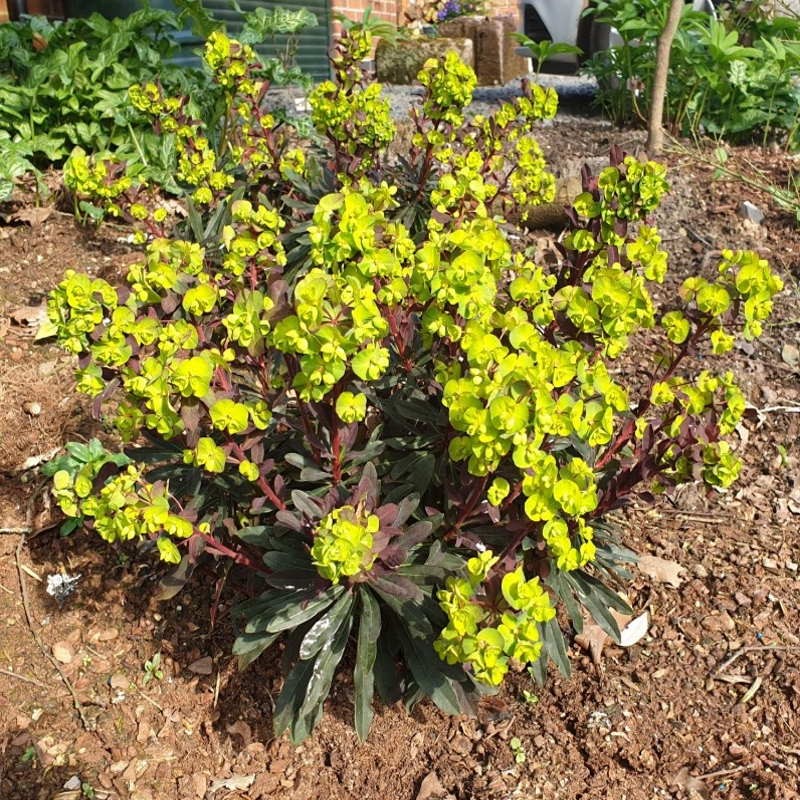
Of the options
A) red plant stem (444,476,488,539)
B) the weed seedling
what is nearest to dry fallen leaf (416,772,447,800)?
red plant stem (444,476,488,539)

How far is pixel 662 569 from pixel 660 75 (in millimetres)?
2957

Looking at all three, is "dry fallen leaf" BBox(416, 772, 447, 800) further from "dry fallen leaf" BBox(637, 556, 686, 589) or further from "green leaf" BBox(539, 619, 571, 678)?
"dry fallen leaf" BBox(637, 556, 686, 589)

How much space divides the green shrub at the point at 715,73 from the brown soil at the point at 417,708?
305 centimetres

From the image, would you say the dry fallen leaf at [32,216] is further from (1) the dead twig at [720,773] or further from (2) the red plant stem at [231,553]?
(1) the dead twig at [720,773]

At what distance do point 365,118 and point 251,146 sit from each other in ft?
2.46

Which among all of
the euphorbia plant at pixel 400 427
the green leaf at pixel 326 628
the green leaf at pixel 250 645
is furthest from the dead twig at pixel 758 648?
the green leaf at pixel 250 645

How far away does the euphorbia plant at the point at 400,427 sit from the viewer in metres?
1.53

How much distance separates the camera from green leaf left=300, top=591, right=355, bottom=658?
1.78 m

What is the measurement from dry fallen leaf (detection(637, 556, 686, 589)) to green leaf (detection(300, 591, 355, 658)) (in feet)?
3.88

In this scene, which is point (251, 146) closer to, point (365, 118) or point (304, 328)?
point (365, 118)

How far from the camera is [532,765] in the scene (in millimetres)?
2090

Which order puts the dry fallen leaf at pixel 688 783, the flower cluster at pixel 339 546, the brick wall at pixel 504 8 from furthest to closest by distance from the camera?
the brick wall at pixel 504 8
the dry fallen leaf at pixel 688 783
the flower cluster at pixel 339 546

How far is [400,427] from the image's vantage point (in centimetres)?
223

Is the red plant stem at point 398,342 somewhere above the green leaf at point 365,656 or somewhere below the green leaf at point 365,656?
above
